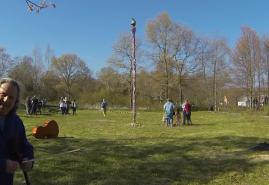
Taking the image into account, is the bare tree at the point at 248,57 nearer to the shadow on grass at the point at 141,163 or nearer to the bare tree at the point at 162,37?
the bare tree at the point at 162,37

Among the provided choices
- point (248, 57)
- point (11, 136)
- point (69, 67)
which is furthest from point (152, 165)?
point (69, 67)

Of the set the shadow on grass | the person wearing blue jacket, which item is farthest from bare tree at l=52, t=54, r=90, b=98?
the person wearing blue jacket

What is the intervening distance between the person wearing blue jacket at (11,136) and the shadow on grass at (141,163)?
548 cm

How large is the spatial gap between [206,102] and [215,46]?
1161 centimetres

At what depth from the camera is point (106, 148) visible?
46.0 feet

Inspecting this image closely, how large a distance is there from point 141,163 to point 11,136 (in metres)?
7.80

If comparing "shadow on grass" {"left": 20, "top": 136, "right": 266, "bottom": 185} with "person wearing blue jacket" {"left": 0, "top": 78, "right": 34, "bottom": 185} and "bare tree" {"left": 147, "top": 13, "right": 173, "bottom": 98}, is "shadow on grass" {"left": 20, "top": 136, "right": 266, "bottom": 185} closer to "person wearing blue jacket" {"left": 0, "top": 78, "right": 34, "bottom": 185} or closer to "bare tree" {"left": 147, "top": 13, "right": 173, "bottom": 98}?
"person wearing blue jacket" {"left": 0, "top": 78, "right": 34, "bottom": 185}

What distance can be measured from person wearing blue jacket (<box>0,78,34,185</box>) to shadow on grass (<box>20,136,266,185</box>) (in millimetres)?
5476

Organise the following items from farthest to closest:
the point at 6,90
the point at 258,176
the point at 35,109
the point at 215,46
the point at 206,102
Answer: the point at 206,102
the point at 215,46
the point at 35,109
the point at 258,176
the point at 6,90

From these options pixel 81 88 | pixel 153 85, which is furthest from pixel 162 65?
pixel 81 88

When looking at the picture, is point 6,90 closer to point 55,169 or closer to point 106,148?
point 55,169

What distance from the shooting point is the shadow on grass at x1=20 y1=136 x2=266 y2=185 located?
1005 centimetres

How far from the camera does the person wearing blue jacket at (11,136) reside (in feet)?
13.6

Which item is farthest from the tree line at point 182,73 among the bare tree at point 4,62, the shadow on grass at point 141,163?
the shadow on grass at point 141,163
